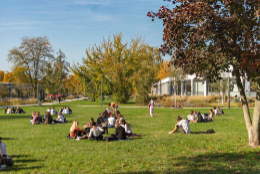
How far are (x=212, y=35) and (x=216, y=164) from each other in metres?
3.91

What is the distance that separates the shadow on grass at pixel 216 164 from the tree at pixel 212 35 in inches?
67.5

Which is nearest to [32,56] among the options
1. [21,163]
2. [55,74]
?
[55,74]

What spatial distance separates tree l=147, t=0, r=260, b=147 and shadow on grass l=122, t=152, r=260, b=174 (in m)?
1.71

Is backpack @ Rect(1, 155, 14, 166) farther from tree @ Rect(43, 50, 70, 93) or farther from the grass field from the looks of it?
Result: tree @ Rect(43, 50, 70, 93)

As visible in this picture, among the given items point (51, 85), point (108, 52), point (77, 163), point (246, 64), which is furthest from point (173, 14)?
point (51, 85)

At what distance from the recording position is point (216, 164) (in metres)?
8.29

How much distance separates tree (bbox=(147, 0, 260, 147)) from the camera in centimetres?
837

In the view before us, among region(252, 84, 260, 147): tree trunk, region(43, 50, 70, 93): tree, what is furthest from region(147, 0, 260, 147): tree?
region(43, 50, 70, 93): tree

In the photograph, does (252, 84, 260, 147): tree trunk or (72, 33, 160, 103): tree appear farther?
(72, 33, 160, 103): tree

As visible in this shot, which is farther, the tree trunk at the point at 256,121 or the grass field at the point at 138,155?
the tree trunk at the point at 256,121

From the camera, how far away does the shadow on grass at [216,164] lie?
7645mm

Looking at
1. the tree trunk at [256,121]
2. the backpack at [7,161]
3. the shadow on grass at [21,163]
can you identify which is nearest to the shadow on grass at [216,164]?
the tree trunk at [256,121]

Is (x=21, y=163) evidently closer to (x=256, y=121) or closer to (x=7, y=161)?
(x=7, y=161)

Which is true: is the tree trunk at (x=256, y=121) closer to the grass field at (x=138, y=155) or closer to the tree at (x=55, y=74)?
the grass field at (x=138, y=155)
